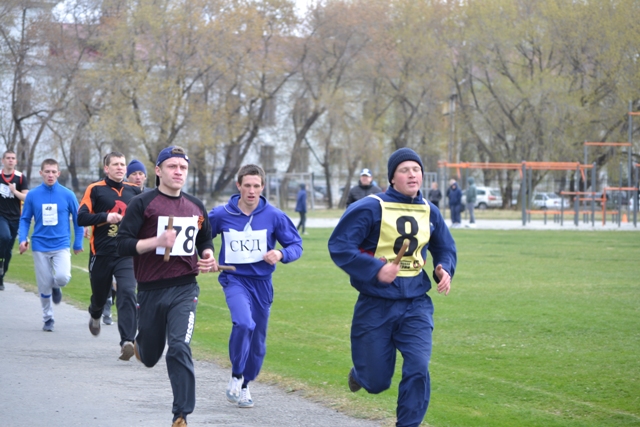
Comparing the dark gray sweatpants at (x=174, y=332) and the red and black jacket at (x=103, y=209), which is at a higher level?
the red and black jacket at (x=103, y=209)

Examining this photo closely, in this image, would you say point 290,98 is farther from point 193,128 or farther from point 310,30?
point 193,128

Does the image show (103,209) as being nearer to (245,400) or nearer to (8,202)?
(245,400)

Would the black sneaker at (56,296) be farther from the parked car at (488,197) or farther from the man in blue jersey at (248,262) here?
the parked car at (488,197)

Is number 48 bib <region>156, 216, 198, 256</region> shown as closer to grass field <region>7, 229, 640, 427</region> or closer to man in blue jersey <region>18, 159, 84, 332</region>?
grass field <region>7, 229, 640, 427</region>

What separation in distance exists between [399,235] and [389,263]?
11.7 inches

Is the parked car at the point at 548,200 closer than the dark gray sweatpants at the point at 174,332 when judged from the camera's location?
No

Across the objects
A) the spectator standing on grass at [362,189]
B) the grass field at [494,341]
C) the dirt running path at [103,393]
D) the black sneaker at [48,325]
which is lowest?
the grass field at [494,341]

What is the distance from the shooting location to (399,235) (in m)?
5.85

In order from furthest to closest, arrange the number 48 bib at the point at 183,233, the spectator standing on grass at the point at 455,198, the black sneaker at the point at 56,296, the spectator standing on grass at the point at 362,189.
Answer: the spectator standing on grass at the point at 455,198
the spectator standing on grass at the point at 362,189
the black sneaker at the point at 56,296
the number 48 bib at the point at 183,233

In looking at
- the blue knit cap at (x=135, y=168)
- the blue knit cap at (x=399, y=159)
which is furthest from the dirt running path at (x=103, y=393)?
the blue knit cap at (x=135, y=168)

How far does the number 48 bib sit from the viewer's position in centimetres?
638

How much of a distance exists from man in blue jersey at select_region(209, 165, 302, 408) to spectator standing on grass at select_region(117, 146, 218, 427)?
78 centimetres

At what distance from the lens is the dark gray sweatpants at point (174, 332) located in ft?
19.5

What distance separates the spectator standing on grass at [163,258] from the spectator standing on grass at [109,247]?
8.61ft
